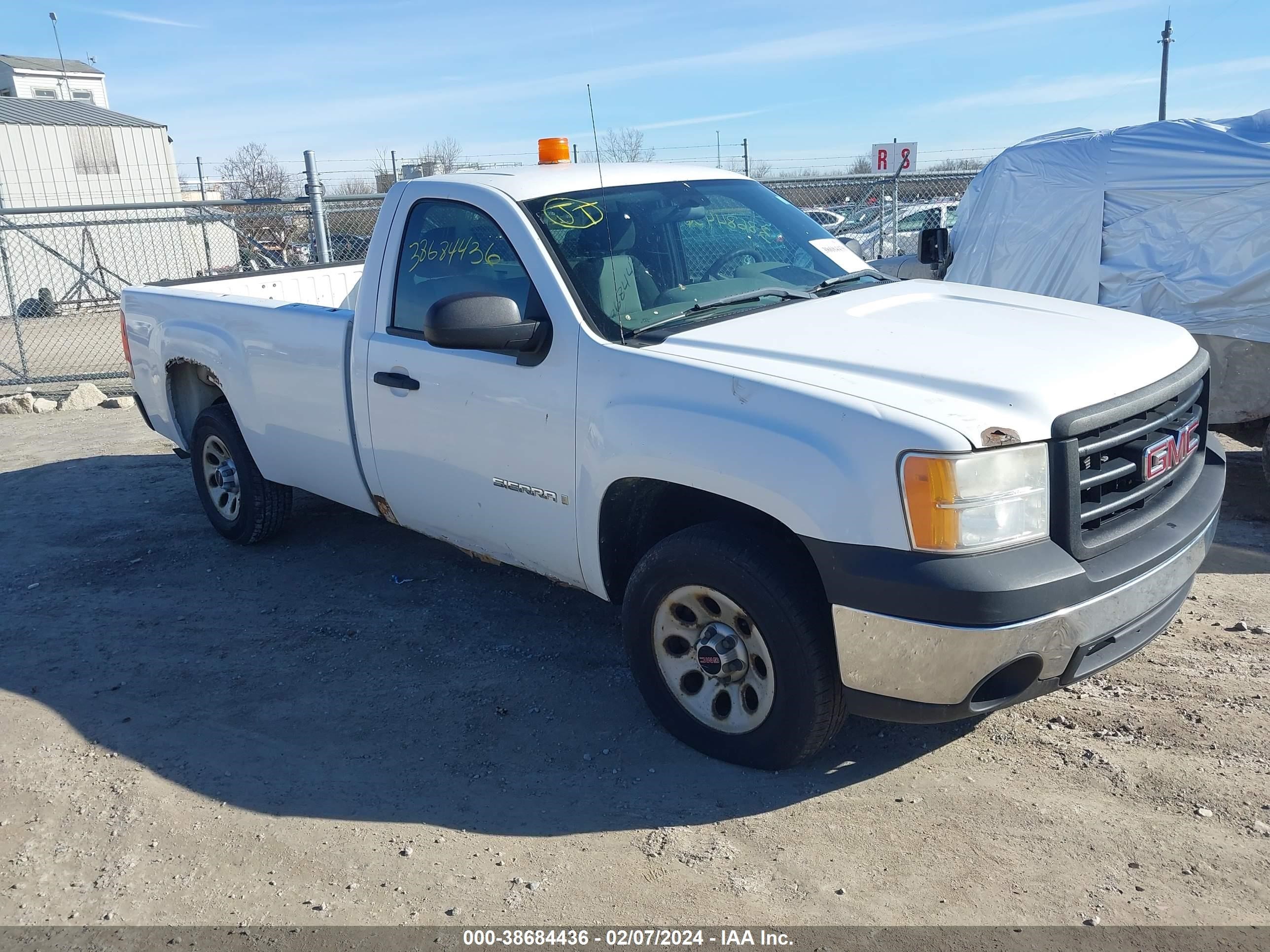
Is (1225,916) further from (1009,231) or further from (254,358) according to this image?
(1009,231)

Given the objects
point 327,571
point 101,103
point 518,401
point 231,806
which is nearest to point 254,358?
point 327,571

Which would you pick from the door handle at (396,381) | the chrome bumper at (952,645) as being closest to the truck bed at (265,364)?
the door handle at (396,381)

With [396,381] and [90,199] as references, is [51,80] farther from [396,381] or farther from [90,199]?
[396,381]

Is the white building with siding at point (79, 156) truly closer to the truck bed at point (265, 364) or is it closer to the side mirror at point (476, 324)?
the truck bed at point (265, 364)

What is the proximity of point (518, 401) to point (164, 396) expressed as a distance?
11.1 feet

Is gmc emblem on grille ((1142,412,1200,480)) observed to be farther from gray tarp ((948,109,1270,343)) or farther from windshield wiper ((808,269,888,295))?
gray tarp ((948,109,1270,343))

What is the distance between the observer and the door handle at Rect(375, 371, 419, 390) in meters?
4.36

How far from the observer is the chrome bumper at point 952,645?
9.54 feet

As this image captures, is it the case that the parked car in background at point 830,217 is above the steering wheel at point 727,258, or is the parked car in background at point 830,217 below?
below

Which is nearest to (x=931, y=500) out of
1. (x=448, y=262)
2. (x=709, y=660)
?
(x=709, y=660)

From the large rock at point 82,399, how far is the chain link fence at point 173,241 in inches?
17.7

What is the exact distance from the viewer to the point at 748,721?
11.5 ft

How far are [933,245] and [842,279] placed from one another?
296 cm

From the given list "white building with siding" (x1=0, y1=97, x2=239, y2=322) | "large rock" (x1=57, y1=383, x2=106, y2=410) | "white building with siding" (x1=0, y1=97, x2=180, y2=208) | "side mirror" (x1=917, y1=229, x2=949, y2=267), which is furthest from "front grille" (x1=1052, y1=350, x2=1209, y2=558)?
"white building with siding" (x1=0, y1=97, x2=180, y2=208)
